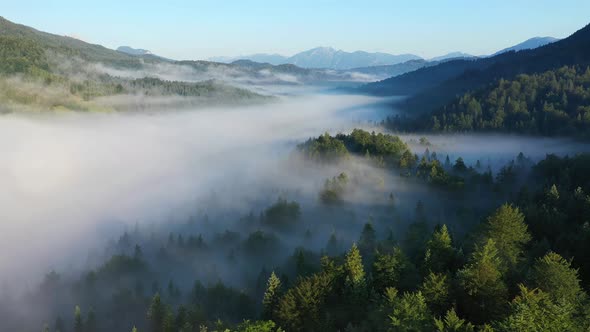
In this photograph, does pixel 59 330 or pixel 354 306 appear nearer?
pixel 354 306

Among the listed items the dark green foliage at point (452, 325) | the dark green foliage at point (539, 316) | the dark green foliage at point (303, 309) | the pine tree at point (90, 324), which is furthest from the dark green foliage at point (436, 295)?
the pine tree at point (90, 324)

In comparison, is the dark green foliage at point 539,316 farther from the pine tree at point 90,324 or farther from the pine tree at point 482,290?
the pine tree at point 90,324

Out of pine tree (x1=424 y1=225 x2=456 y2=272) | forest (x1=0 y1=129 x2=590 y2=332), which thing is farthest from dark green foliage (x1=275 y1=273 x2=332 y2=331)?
pine tree (x1=424 y1=225 x2=456 y2=272)

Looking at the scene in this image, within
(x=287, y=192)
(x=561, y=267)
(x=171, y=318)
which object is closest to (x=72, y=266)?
(x=287, y=192)

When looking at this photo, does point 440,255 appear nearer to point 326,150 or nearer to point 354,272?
point 354,272

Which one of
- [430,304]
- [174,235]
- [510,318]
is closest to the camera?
[510,318]

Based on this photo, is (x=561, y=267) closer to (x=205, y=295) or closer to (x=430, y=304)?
(x=430, y=304)

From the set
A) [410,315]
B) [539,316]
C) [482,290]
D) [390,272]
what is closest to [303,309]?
[390,272]

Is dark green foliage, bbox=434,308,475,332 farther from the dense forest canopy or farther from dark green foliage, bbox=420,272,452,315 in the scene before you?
dark green foliage, bbox=420,272,452,315
